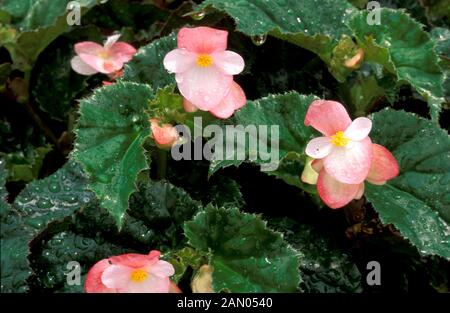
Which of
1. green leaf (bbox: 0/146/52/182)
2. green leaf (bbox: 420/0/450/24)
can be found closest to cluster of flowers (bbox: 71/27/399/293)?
green leaf (bbox: 0/146/52/182)

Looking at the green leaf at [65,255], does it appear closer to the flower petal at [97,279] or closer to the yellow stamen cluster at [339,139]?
the flower petal at [97,279]

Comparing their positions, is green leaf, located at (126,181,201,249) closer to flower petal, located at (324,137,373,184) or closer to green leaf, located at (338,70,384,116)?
flower petal, located at (324,137,373,184)

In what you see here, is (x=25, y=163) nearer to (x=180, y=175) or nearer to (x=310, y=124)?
(x=180, y=175)

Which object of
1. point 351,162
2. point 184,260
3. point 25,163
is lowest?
point 25,163

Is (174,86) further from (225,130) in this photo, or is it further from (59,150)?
(59,150)

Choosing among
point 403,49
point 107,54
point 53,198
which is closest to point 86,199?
point 53,198
